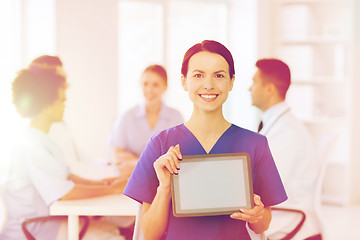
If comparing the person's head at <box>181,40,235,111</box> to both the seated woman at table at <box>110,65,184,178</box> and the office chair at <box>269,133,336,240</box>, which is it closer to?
the office chair at <box>269,133,336,240</box>

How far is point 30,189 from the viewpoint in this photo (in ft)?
7.32

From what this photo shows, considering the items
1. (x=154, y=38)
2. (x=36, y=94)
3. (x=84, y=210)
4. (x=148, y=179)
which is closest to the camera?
(x=148, y=179)

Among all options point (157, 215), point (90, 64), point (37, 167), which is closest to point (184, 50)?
point (90, 64)

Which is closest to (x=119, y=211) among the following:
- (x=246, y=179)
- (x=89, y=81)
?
(x=246, y=179)

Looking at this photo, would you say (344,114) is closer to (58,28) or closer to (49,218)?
(58,28)

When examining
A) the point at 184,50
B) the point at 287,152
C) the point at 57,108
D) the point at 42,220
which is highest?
the point at 184,50

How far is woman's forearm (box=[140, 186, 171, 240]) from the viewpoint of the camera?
1437 mm

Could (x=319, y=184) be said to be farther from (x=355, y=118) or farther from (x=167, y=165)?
(x=355, y=118)

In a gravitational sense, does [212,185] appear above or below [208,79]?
below

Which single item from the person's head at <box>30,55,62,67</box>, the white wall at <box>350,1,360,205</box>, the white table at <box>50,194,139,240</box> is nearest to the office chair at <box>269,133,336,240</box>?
the white table at <box>50,194,139,240</box>

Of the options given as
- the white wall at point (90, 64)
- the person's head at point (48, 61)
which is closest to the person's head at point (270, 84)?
the person's head at point (48, 61)

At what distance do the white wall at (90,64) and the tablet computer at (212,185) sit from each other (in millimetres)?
2981

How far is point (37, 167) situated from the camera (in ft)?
7.19

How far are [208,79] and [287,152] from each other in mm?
1121
